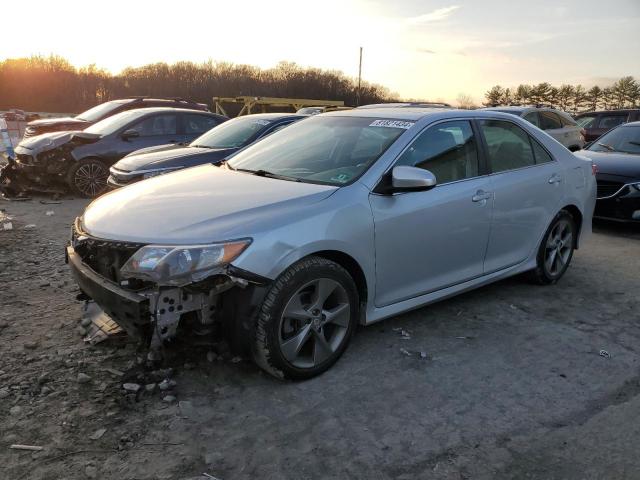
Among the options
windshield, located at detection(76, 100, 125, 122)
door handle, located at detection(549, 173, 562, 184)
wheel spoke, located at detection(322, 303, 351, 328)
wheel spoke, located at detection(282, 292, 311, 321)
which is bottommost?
wheel spoke, located at detection(322, 303, 351, 328)

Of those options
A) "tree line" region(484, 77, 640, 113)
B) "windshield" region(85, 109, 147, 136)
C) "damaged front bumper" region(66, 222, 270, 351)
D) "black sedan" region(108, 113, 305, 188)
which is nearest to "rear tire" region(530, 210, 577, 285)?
"damaged front bumper" region(66, 222, 270, 351)

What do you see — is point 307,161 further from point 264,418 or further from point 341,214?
point 264,418

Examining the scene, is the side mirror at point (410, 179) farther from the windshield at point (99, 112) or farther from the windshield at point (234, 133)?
the windshield at point (99, 112)

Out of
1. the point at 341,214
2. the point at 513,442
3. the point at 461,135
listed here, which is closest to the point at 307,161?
the point at 341,214

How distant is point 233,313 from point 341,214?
892mm

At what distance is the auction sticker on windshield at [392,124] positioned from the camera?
12.6 ft

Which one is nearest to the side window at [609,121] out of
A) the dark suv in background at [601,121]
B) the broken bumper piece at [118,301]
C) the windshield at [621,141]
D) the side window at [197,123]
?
the dark suv in background at [601,121]

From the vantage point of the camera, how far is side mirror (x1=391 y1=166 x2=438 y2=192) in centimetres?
337

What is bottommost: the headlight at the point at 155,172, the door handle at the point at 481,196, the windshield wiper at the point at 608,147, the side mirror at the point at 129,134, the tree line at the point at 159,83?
the headlight at the point at 155,172

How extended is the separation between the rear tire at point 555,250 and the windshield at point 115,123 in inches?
304

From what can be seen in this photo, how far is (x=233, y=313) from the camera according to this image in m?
2.92

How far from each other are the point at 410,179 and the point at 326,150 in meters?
0.84

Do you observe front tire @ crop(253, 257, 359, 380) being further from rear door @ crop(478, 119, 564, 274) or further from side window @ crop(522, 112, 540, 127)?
side window @ crop(522, 112, 540, 127)

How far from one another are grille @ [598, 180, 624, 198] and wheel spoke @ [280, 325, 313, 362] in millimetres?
6080
